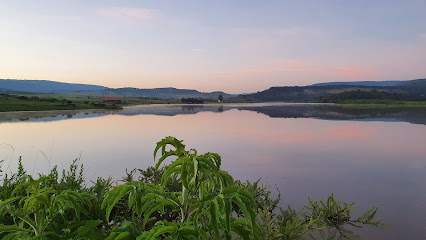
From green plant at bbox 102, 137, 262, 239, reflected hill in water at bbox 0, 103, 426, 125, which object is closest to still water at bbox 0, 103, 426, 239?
green plant at bbox 102, 137, 262, 239

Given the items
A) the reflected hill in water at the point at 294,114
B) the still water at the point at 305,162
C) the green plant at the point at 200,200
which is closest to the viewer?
the green plant at the point at 200,200

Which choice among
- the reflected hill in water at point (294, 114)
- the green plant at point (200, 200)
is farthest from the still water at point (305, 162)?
the reflected hill in water at point (294, 114)

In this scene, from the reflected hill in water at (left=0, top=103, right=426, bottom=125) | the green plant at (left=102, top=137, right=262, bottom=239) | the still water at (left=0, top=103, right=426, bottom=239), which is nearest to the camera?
the green plant at (left=102, top=137, right=262, bottom=239)

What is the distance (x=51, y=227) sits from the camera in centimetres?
303

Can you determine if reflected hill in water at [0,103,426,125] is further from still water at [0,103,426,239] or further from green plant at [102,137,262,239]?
green plant at [102,137,262,239]

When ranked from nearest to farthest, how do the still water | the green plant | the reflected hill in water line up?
the green plant → the still water → the reflected hill in water

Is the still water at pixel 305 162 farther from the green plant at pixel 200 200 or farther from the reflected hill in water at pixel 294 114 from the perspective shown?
the reflected hill in water at pixel 294 114

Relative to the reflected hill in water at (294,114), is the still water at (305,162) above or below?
below

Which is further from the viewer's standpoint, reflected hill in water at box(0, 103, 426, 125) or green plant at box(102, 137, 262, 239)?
reflected hill in water at box(0, 103, 426, 125)

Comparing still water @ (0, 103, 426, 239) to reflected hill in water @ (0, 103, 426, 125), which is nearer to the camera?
still water @ (0, 103, 426, 239)

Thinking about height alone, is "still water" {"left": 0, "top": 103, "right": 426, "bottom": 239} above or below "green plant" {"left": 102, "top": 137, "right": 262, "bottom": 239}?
below

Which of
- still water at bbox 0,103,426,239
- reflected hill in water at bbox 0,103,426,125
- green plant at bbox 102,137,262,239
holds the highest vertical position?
green plant at bbox 102,137,262,239

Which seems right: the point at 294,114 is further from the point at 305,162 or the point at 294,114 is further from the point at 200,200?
the point at 200,200

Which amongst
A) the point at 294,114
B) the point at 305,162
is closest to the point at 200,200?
the point at 305,162
